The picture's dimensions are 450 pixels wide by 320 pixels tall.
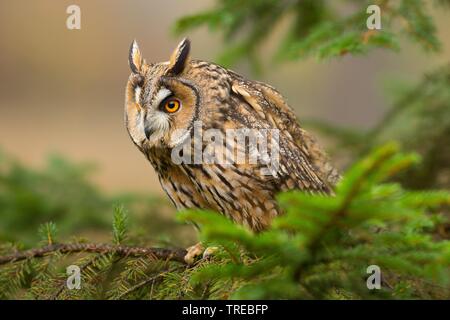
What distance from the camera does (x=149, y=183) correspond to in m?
8.55

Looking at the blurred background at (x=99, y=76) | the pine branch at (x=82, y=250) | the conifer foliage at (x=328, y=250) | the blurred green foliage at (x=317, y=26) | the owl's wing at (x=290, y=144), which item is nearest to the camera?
the conifer foliage at (x=328, y=250)

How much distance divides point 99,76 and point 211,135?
818 cm

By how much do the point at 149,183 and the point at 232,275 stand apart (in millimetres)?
7180

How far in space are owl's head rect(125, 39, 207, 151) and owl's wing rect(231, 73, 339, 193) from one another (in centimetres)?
24

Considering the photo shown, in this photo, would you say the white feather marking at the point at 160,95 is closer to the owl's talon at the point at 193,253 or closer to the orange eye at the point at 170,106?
the orange eye at the point at 170,106

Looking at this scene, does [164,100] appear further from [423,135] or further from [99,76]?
[99,76]

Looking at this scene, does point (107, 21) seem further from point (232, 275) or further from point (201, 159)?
point (232, 275)

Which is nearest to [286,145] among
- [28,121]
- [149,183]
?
[149,183]

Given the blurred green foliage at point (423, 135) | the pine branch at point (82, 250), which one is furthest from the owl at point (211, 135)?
the blurred green foliage at point (423, 135)

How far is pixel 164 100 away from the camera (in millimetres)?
2334

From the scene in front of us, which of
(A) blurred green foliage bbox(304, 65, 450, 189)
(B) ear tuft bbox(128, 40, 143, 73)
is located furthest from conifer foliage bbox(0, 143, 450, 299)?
(A) blurred green foliage bbox(304, 65, 450, 189)

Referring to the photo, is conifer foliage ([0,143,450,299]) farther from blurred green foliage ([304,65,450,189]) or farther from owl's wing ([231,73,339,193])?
blurred green foliage ([304,65,450,189])

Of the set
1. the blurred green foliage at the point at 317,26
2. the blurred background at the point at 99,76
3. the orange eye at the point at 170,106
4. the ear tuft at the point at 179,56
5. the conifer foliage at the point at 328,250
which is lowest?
the conifer foliage at the point at 328,250

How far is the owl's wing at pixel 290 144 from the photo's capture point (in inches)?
94.7
